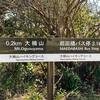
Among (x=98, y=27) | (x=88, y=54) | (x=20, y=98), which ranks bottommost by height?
(x=20, y=98)

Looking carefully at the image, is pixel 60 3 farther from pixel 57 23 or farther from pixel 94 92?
pixel 94 92

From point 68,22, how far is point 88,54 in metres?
2.93

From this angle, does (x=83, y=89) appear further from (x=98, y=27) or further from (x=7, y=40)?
(x=7, y=40)

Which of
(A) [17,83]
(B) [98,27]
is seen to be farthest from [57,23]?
(A) [17,83]

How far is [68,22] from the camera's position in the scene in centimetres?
1025

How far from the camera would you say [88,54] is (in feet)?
24.5

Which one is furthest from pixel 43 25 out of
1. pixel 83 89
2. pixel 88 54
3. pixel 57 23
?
pixel 88 54

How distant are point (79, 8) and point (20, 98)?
312cm

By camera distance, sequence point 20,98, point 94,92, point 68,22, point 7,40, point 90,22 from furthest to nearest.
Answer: point 90,22 < point 68,22 < point 94,92 < point 20,98 < point 7,40

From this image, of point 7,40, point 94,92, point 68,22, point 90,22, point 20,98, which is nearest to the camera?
point 7,40

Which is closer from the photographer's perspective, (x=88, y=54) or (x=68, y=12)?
(x=88, y=54)

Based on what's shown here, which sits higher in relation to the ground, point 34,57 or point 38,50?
point 38,50

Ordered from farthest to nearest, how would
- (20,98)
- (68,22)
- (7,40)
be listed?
(68,22)
(20,98)
(7,40)

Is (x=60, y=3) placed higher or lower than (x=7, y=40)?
higher
